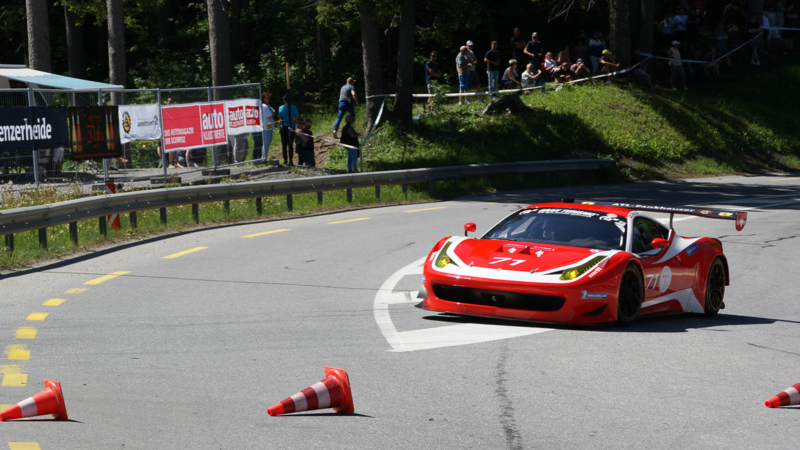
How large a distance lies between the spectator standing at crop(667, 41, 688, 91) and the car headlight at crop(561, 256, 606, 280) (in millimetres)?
27410

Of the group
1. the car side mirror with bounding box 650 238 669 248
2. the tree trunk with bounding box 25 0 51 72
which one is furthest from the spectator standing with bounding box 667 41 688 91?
the car side mirror with bounding box 650 238 669 248

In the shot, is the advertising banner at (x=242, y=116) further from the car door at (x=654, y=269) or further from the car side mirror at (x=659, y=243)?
the car side mirror at (x=659, y=243)

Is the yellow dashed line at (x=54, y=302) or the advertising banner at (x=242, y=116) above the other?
the advertising banner at (x=242, y=116)

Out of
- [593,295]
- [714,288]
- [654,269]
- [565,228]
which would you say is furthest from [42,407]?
[714,288]

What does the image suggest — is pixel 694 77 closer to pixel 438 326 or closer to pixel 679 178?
pixel 679 178

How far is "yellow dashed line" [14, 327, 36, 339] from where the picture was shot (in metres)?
8.23

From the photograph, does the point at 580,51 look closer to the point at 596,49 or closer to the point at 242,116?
the point at 596,49

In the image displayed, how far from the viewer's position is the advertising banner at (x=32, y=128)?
58.3 ft

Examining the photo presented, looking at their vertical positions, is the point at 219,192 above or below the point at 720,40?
below

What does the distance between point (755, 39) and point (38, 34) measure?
86.9 ft

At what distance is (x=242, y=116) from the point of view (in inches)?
942

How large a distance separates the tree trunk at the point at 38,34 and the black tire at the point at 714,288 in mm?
21506

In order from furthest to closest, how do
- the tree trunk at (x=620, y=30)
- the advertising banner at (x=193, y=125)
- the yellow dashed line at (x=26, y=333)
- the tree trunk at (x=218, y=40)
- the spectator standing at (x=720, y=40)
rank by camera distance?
the spectator standing at (x=720, y=40) < the tree trunk at (x=620, y=30) < the tree trunk at (x=218, y=40) < the advertising banner at (x=193, y=125) < the yellow dashed line at (x=26, y=333)

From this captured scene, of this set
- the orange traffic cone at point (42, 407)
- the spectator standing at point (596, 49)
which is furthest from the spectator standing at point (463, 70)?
the orange traffic cone at point (42, 407)
